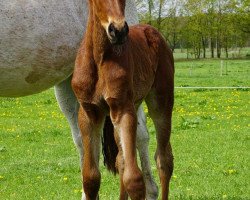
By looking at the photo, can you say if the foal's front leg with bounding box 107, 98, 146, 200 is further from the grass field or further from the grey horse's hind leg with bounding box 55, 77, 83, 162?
the grass field

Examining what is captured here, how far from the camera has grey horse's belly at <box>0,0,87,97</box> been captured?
15.1 ft

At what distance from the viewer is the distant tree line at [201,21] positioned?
59281 millimetres

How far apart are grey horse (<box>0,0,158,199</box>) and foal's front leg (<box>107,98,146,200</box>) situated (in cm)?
150

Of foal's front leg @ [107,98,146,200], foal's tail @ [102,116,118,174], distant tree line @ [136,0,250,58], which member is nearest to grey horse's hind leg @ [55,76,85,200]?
foal's tail @ [102,116,118,174]

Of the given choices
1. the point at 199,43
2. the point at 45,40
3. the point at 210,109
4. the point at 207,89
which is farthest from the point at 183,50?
the point at 45,40

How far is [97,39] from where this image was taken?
351cm

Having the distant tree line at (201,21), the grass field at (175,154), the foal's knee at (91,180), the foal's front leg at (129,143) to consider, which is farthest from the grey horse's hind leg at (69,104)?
the distant tree line at (201,21)

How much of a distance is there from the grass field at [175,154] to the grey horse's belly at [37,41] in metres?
1.84

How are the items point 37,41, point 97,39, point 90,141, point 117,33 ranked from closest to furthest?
1. point 117,33
2. point 97,39
3. point 90,141
4. point 37,41

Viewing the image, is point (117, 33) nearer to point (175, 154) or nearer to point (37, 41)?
point (37, 41)

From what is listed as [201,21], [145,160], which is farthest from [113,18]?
[201,21]

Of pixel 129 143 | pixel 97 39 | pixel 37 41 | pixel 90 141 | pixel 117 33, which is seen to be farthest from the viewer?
pixel 37 41

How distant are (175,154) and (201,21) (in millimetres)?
53488

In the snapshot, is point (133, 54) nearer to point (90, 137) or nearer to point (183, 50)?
point (90, 137)
